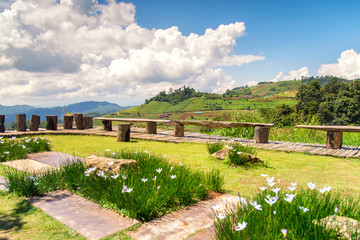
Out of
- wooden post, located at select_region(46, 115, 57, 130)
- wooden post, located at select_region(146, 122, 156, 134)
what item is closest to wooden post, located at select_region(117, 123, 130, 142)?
wooden post, located at select_region(146, 122, 156, 134)

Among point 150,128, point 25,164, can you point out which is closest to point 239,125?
point 150,128

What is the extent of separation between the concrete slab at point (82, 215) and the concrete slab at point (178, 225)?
22 cm

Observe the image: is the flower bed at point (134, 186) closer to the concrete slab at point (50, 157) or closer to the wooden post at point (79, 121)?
the concrete slab at point (50, 157)

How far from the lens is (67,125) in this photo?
13250 mm

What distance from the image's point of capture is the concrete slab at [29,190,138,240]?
235cm

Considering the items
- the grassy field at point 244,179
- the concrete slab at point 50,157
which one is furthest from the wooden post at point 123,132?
the grassy field at point 244,179

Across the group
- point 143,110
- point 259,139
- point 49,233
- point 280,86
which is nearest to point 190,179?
point 49,233

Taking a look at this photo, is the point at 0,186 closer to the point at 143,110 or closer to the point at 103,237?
the point at 103,237

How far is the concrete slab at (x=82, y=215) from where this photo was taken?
2.35 m

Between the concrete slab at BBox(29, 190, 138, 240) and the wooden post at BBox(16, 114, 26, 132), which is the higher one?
the wooden post at BBox(16, 114, 26, 132)

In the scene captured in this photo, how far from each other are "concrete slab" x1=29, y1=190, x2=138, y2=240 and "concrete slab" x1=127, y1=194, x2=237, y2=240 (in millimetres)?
217

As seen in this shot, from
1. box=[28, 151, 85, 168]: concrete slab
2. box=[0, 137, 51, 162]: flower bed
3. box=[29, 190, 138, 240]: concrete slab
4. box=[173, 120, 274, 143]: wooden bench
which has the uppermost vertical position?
box=[173, 120, 274, 143]: wooden bench

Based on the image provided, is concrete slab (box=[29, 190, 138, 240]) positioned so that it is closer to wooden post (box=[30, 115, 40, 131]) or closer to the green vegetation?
the green vegetation

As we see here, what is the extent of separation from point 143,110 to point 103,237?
12042cm
